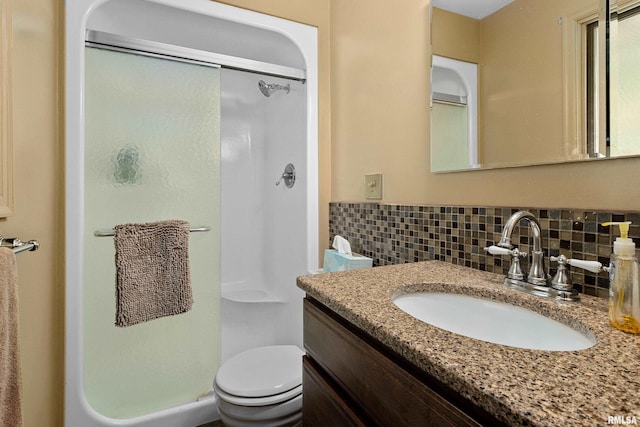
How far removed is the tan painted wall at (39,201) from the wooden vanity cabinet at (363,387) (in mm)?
1040

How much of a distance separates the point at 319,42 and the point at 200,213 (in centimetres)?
110

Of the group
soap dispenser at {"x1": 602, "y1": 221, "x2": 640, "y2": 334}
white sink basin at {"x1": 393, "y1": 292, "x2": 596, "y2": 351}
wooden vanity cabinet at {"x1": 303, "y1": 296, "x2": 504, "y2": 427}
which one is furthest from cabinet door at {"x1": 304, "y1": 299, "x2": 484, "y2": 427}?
soap dispenser at {"x1": 602, "y1": 221, "x2": 640, "y2": 334}

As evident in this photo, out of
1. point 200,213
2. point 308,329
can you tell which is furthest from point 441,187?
point 200,213

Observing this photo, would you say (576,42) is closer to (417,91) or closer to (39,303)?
(417,91)

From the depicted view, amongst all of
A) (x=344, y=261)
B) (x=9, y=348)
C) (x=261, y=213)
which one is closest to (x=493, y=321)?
(x=344, y=261)

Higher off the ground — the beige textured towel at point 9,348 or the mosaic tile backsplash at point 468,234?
the mosaic tile backsplash at point 468,234

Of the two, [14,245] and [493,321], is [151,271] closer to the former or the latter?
[14,245]

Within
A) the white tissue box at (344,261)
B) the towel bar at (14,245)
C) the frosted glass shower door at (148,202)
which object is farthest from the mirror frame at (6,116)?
the white tissue box at (344,261)

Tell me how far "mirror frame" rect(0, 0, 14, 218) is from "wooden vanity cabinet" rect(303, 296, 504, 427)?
92 cm

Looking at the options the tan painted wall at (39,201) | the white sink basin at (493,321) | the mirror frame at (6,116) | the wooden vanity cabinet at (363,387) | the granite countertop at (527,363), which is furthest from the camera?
Result: the tan painted wall at (39,201)

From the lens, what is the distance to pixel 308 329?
32.2 inches

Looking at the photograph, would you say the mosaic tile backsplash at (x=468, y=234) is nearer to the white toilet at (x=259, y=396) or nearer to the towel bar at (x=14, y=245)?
the white toilet at (x=259, y=396)

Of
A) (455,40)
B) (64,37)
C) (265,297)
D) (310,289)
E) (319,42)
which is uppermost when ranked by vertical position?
(319,42)

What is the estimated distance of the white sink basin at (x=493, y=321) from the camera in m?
0.60
